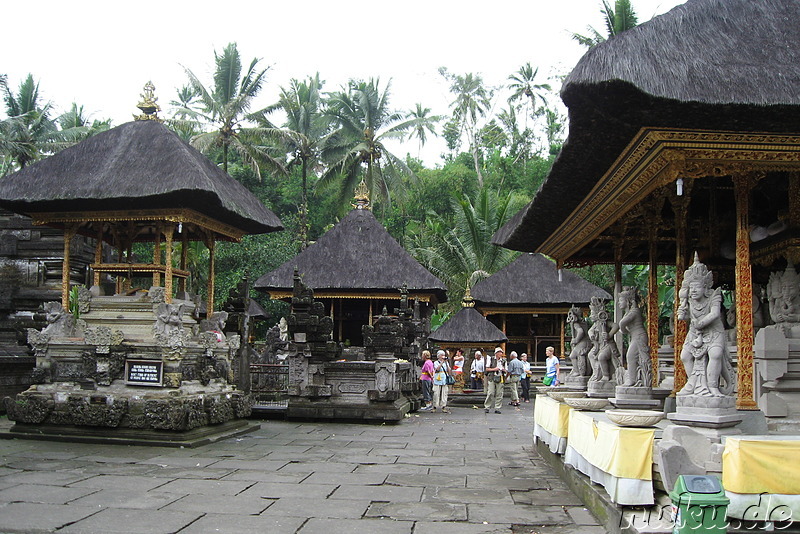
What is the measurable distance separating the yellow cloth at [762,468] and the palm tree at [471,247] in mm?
29866

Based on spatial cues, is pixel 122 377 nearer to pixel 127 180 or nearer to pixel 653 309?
pixel 127 180

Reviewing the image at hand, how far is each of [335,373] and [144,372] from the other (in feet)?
17.7

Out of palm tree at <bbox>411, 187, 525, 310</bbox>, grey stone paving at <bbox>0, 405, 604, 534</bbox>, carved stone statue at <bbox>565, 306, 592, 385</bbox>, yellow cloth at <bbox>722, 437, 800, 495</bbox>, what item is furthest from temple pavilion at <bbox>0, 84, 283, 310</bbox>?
palm tree at <bbox>411, 187, 525, 310</bbox>

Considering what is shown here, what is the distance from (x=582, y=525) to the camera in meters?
6.89

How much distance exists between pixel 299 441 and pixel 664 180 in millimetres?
8279

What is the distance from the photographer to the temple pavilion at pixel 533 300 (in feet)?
95.5

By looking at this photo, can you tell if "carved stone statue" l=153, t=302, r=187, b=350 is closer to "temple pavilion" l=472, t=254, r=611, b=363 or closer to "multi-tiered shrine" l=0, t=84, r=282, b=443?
"multi-tiered shrine" l=0, t=84, r=282, b=443

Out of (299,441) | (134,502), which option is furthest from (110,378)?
(134,502)

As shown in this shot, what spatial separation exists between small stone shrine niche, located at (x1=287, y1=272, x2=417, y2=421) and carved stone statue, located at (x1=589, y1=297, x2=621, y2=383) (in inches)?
A: 237

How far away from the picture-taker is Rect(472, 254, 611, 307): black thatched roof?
95.0 ft

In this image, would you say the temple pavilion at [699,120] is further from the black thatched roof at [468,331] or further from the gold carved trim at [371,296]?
the gold carved trim at [371,296]

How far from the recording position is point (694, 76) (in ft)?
20.3

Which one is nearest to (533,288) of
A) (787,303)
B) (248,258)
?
(248,258)

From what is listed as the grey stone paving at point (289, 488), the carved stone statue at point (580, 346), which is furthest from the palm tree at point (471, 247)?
the grey stone paving at point (289, 488)
